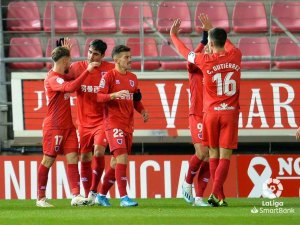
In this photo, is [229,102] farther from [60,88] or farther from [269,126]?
[269,126]

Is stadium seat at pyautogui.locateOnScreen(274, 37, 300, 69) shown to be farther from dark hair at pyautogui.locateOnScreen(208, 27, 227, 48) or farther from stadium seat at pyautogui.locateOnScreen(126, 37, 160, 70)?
dark hair at pyautogui.locateOnScreen(208, 27, 227, 48)

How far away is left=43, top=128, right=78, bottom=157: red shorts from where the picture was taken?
520 inches

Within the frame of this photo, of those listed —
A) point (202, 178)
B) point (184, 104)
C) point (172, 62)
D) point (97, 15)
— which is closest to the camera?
point (202, 178)

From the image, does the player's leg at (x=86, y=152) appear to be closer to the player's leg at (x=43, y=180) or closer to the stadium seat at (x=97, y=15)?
the player's leg at (x=43, y=180)

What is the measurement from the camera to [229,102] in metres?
12.7

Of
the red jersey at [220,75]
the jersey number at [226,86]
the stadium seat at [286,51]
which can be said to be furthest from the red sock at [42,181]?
the stadium seat at [286,51]

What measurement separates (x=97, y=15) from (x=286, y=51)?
3381 millimetres

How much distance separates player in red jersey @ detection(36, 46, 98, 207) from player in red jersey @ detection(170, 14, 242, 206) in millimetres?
1455

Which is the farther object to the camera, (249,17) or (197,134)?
(249,17)

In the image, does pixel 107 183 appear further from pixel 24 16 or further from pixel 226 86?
pixel 24 16

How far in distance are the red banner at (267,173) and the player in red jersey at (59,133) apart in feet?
13.4

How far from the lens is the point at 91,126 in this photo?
44.9 feet

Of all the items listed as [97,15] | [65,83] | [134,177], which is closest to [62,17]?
[97,15]

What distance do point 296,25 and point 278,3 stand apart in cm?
63
